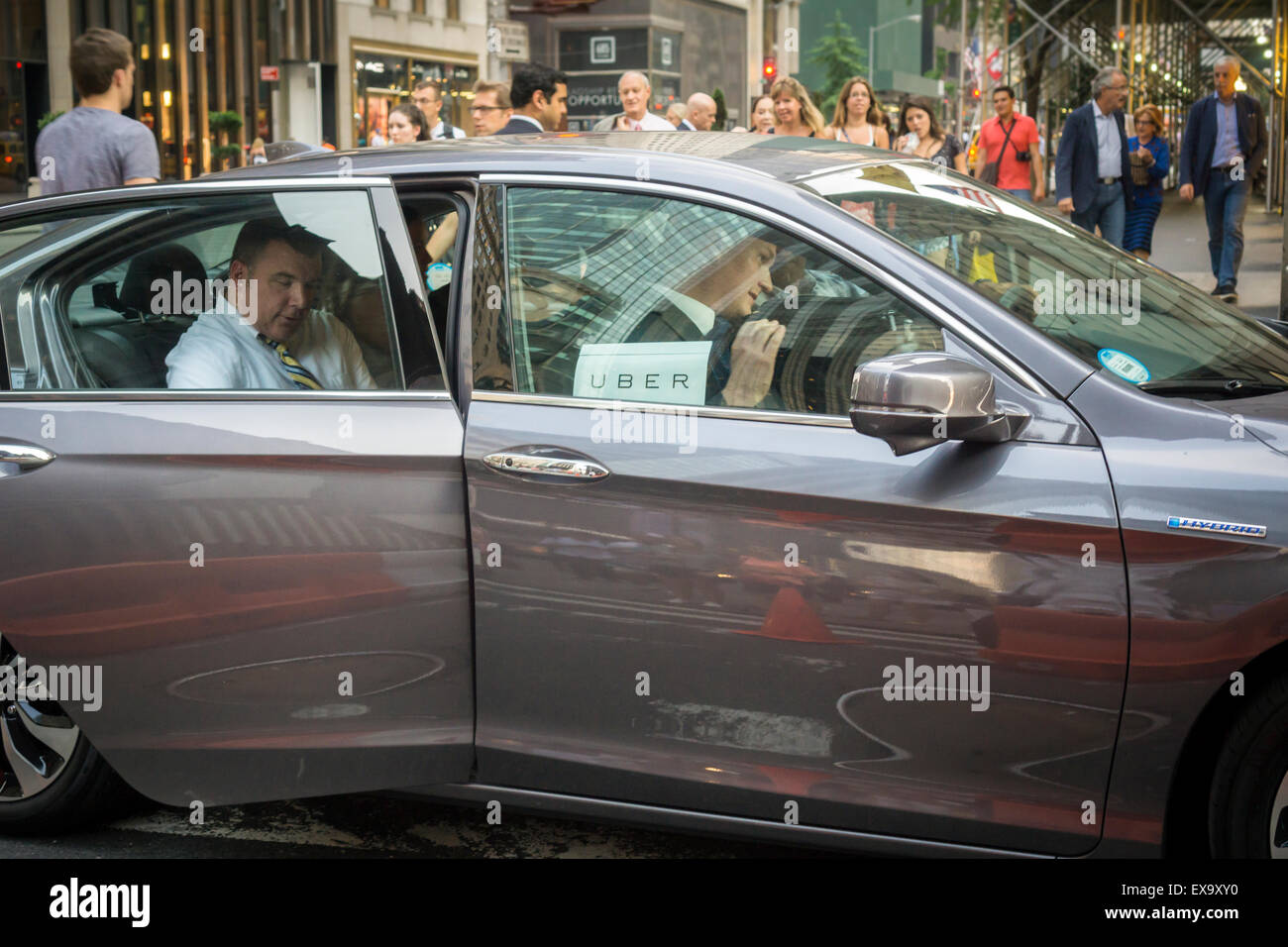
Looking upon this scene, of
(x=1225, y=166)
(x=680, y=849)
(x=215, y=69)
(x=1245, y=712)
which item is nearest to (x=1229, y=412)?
(x=1245, y=712)

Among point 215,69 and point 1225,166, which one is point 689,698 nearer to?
point 1225,166

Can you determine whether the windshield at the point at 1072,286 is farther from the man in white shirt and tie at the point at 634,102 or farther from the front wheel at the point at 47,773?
the man in white shirt and tie at the point at 634,102

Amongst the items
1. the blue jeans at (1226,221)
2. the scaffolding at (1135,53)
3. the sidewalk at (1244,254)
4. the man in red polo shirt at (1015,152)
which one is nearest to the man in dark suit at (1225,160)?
the blue jeans at (1226,221)

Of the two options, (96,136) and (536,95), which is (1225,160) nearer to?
(536,95)

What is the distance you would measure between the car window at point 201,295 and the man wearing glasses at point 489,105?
7128 mm

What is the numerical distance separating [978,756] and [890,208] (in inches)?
45.3

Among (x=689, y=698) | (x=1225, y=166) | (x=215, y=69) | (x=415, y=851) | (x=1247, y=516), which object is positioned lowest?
(x=415, y=851)

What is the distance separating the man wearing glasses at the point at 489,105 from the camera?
10.7 meters

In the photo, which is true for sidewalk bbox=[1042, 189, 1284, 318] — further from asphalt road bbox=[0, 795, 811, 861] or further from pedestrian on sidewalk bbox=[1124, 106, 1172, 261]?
asphalt road bbox=[0, 795, 811, 861]

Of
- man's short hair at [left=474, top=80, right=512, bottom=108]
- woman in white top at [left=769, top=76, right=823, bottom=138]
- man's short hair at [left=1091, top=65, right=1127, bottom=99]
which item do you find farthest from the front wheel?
man's short hair at [left=1091, top=65, right=1127, bottom=99]

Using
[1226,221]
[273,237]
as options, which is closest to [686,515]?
[273,237]

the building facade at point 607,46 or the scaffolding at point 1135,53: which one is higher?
the building facade at point 607,46
